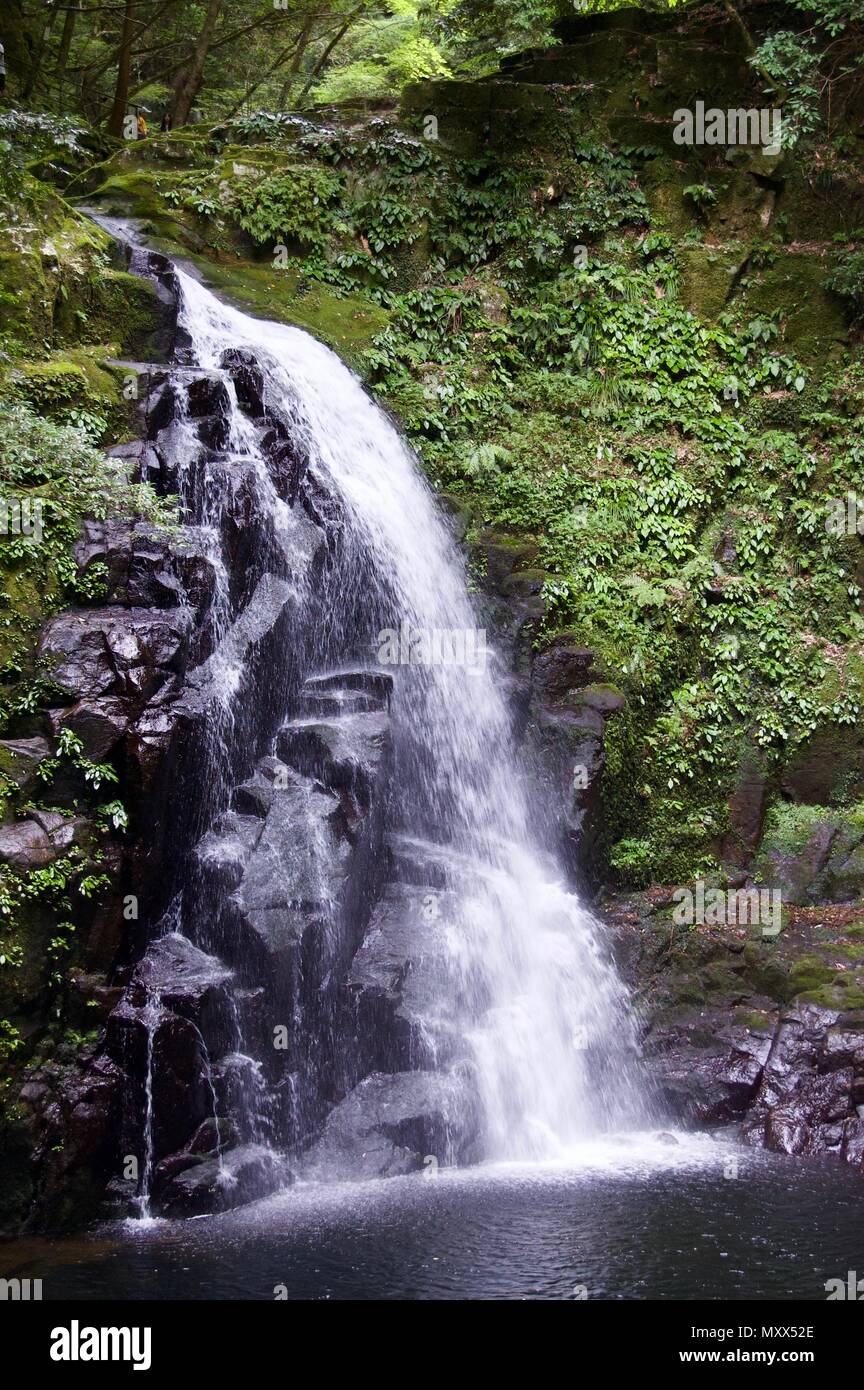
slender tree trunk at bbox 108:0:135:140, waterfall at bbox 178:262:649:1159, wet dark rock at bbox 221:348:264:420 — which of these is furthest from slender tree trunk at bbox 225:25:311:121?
wet dark rock at bbox 221:348:264:420

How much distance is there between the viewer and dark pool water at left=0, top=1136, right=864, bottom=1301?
18.2ft

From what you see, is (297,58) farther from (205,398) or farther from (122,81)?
(205,398)

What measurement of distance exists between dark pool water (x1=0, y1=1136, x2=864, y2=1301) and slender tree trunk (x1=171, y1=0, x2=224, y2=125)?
1850 centimetres

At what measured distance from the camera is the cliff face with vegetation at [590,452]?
27.2 ft

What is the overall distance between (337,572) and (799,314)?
27.5 ft

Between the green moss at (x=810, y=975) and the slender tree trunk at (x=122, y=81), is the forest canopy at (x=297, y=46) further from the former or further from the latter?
the green moss at (x=810, y=975)

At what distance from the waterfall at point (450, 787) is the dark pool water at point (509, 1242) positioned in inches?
45.8

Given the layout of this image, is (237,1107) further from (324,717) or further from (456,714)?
(456,714)

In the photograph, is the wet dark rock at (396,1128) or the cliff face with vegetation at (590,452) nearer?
the wet dark rock at (396,1128)

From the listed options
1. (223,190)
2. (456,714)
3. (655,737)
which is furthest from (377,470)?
(223,190)

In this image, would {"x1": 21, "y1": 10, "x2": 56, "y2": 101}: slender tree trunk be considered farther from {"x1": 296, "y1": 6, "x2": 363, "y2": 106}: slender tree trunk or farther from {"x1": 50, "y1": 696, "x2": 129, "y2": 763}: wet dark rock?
{"x1": 50, "y1": 696, "x2": 129, "y2": 763}: wet dark rock

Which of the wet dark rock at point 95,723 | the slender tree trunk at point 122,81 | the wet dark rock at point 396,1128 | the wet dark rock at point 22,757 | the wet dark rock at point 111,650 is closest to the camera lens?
the wet dark rock at point 22,757

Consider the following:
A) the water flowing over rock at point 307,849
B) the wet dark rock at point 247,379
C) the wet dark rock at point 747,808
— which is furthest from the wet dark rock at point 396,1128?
the wet dark rock at point 247,379

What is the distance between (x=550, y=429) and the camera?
13.8 m
